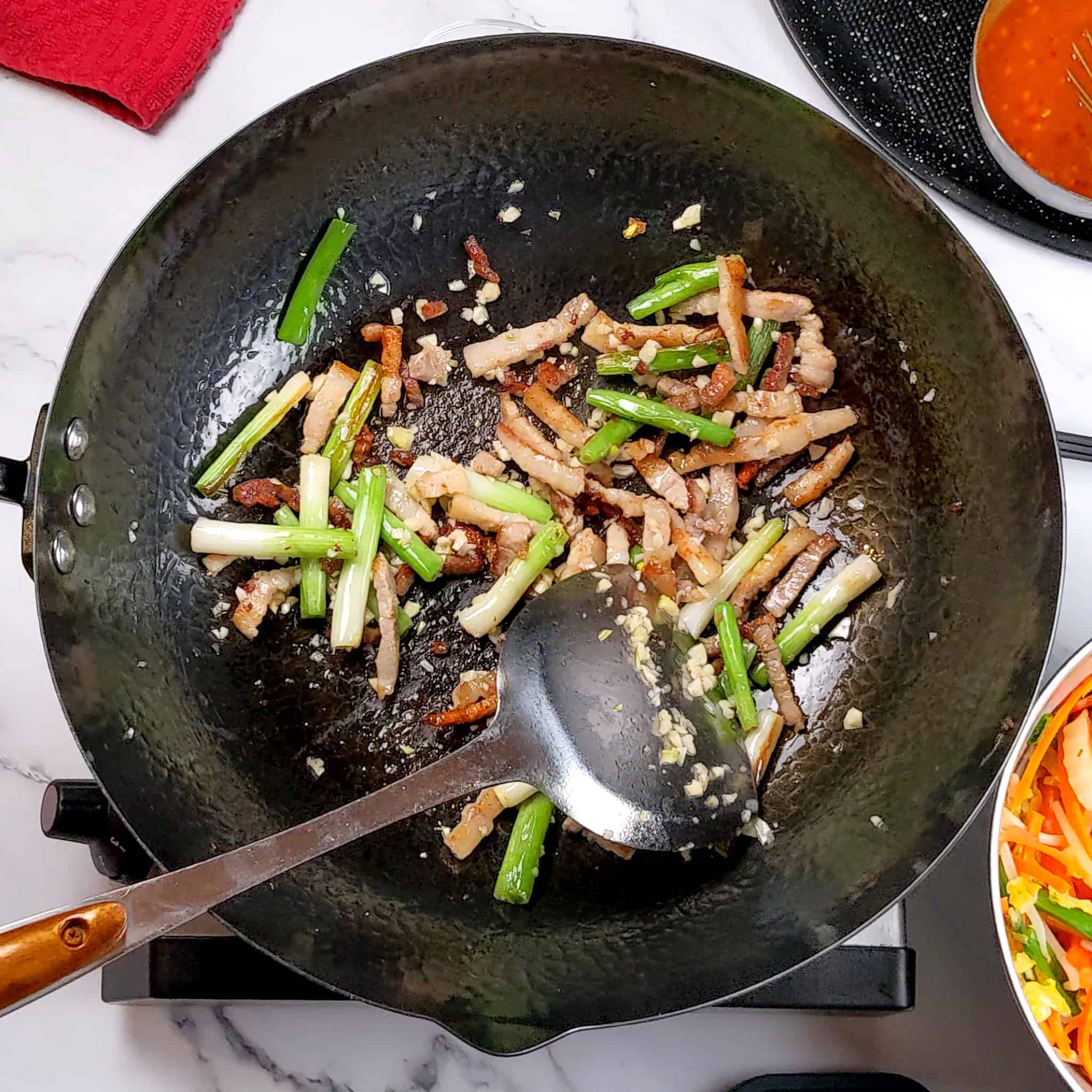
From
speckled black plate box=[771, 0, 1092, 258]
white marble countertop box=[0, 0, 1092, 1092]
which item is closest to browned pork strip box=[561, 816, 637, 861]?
white marble countertop box=[0, 0, 1092, 1092]

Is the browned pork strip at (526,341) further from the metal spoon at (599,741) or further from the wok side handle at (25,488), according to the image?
the wok side handle at (25,488)

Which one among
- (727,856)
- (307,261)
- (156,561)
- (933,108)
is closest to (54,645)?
(156,561)

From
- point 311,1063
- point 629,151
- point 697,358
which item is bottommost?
point 311,1063

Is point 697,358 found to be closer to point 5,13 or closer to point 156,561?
point 156,561

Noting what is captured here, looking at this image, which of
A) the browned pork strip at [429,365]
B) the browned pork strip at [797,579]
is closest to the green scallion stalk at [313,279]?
the browned pork strip at [429,365]

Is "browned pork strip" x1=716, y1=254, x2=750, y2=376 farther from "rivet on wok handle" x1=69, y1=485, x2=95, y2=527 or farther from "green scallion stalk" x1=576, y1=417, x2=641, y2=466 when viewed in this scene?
"rivet on wok handle" x1=69, y1=485, x2=95, y2=527

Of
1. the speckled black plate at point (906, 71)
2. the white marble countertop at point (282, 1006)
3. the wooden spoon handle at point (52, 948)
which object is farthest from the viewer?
the speckled black plate at point (906, 71)
